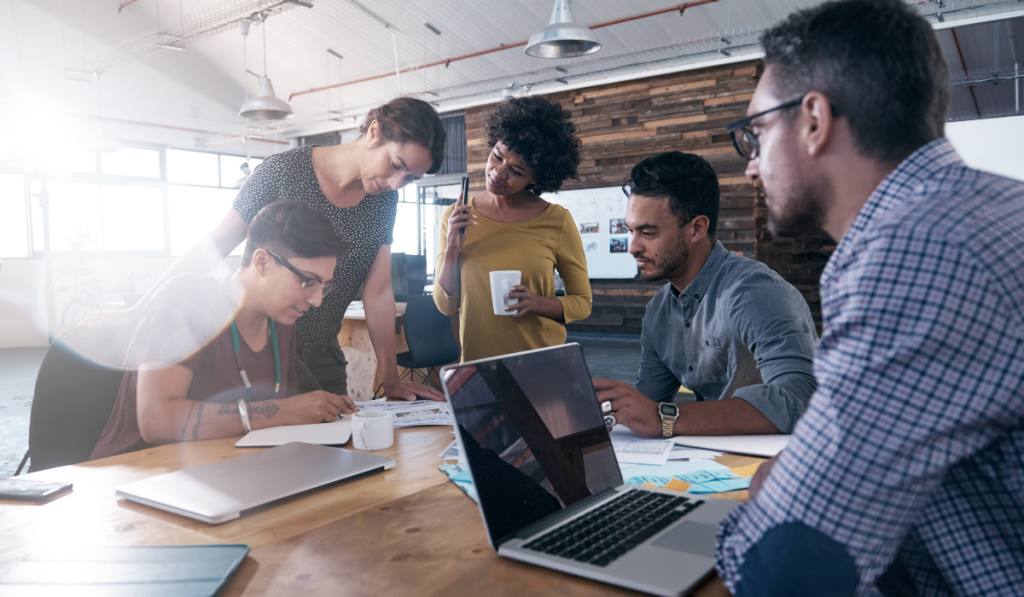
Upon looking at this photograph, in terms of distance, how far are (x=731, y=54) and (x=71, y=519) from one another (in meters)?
7.50

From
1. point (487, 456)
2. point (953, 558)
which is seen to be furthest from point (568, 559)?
point (953, 558)

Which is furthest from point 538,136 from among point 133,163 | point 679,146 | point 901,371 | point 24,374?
point 133,163

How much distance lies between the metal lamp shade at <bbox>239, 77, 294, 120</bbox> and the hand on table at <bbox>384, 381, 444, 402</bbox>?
5552 mm

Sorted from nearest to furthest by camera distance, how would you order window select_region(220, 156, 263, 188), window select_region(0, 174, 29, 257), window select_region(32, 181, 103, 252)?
1. window select_region(0, 174, 29, 257)
2. window select_region(32, 181, 103, 252)
3. window select_region(220, 156, 263, 188)

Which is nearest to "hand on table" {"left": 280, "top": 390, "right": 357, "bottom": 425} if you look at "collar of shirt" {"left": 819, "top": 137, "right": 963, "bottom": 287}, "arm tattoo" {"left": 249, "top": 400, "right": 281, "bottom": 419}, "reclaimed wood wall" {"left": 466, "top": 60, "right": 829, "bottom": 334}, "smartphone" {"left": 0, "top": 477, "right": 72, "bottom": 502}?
"arm tattoo" {"left": 249, "top": 400, "right": 281, "bottom": 419}

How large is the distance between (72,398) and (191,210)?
1107 cm

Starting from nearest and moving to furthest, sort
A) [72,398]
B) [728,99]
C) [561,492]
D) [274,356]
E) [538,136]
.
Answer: [561,492]
[72,398]
[274,356]
[538,136]
[728,99]

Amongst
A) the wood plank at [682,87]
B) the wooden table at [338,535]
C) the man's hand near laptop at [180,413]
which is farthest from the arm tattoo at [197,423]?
the wood plank at [682,87]

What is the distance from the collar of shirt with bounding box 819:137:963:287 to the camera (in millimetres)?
672

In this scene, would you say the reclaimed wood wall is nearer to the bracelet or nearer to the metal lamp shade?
the metal lamp shade

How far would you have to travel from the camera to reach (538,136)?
2215mm

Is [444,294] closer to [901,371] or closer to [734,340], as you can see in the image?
[734,340]

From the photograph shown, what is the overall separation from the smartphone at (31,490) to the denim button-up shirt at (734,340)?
128 centimetres

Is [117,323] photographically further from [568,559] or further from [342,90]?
[342,90]
